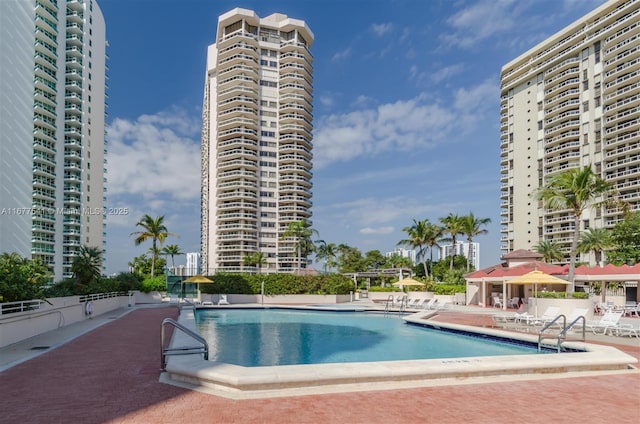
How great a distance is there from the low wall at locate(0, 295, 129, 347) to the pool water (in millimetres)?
5419

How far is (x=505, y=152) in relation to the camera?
82.9 m

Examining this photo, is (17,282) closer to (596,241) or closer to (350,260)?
(596,241)

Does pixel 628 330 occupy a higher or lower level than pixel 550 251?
lower

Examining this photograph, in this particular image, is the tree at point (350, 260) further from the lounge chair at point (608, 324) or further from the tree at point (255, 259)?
the lounge chair at point (608, 324)

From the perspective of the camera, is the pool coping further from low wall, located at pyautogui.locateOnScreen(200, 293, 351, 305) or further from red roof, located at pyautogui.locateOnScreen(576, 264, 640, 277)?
low wall, located at pyautogui.locateOnScreen(200, 293, 351, 305)

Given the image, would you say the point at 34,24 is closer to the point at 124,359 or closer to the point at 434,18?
the point at 434,18

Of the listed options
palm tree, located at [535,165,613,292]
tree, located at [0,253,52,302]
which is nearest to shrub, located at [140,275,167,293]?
tree, located at [0,253,52,302]

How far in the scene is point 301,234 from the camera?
69438 mm

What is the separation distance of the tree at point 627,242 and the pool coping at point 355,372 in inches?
1811

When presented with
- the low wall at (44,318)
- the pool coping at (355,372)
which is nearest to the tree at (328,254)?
the low wall at (44,318)

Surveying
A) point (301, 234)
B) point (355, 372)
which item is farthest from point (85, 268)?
point (301, 234)

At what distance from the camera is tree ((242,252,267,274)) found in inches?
2894

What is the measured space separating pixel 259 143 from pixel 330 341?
69515mm

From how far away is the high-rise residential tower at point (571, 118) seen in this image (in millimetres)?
61625
